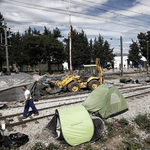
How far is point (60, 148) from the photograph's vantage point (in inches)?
187

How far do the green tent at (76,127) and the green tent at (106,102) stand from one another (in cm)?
179

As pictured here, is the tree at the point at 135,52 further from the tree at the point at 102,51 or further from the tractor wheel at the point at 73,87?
the tractor wheel at the point at 73,87

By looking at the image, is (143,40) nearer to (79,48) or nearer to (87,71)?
(79,48)

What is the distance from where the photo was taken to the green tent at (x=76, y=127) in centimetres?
484

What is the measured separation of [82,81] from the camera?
536 inches

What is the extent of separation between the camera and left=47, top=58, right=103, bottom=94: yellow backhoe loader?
42.1ft

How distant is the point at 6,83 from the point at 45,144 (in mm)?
6766

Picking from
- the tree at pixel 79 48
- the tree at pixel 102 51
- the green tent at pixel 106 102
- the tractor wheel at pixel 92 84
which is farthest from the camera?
the tree at pixel 102 51

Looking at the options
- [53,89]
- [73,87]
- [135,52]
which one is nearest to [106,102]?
[73,87]

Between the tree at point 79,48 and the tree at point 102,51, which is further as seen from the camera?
the tree at point 102,51

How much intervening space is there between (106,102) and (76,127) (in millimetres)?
2580

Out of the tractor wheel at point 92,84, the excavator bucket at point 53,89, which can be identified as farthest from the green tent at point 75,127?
the tractor wheel at point 92,84

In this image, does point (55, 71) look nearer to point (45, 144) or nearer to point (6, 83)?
point (6, 83)

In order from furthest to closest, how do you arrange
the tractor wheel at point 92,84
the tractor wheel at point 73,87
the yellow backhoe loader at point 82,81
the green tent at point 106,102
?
the tractor wheel at point 92,84 < the yellow backhoe loader at point 82,81 < the tractor wheel at point 73,87 < the green tent at point 106,102
